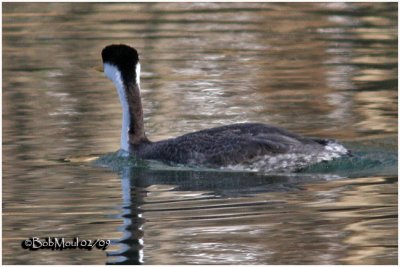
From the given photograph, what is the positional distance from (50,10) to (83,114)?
33.1ft

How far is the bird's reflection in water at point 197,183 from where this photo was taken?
37.4 feet

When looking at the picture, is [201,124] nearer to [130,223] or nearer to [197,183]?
[197,183]

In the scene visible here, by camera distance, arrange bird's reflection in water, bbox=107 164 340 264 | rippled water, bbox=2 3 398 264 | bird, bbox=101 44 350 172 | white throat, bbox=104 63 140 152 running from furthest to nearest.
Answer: white throat, bbox=104 63 140 152 < bird, bbox=101 44 350 172 < bird's reflection in water, bbox=107 164 340 264 < rippled water, bbox=2 3 398 264

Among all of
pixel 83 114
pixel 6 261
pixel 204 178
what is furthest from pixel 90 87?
pixel 6 261

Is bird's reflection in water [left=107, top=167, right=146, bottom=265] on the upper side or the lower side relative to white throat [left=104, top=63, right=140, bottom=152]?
lower

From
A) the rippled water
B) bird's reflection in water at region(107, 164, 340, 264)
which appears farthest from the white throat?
bird's reflection in water at region(107, 164, 340, 264)

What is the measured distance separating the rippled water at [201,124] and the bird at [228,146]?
0.43 feet

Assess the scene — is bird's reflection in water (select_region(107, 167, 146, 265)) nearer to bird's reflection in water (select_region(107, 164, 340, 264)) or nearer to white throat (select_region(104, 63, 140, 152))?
bird's reflection in water (select_region(107, 164, 340, 264))

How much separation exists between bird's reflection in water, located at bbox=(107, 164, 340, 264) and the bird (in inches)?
6.2

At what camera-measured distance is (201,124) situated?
15.0m

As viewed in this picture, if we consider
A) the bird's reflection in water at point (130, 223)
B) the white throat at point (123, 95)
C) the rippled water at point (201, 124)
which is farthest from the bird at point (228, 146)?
the bird's reflection in water at point (130, 223)

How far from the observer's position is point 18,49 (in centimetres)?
2122

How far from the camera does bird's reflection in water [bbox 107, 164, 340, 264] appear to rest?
1139cm

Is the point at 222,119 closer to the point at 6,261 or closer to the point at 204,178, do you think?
the point at 204,178
